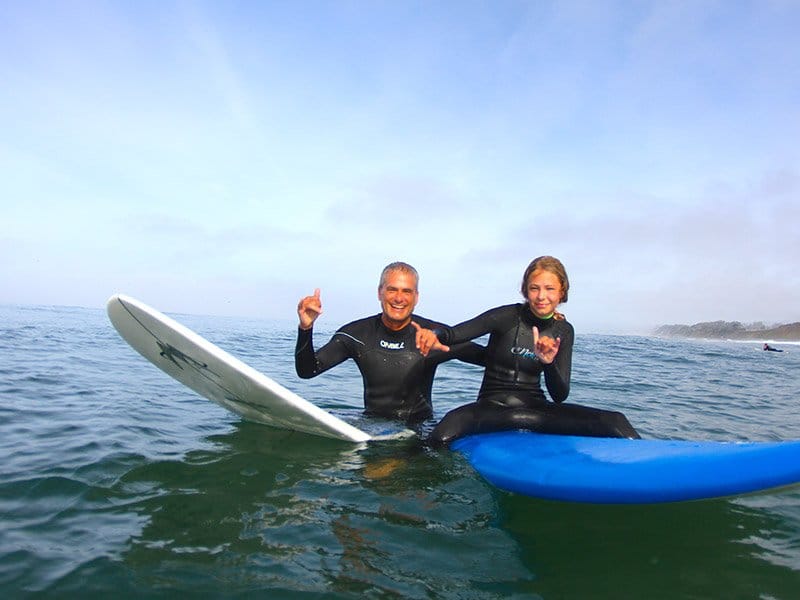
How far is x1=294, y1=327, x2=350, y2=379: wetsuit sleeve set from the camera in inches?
177

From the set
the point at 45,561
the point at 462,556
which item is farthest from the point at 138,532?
the point at 462,556

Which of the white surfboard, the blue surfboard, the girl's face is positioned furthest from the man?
the blue surfboard

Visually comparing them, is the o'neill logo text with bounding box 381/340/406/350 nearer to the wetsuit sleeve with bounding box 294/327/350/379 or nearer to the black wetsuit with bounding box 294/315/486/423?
the black wetsuit with bounding box 294/315/486/423

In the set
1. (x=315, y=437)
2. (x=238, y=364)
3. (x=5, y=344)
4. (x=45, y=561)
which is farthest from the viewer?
(x=5, y=344)

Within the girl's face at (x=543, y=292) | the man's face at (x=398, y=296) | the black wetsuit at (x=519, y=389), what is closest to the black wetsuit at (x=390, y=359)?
the man's face at (x=398, y=296)

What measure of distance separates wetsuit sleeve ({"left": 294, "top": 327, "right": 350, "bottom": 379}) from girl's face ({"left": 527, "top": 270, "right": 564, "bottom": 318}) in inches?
68.7

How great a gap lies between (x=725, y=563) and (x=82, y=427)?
5.03 meters

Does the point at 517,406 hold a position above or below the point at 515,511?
above

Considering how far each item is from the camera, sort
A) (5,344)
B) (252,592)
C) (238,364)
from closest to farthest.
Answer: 1. (252,592)
2. (238,364)
3. (5,344)

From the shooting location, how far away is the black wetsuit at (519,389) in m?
4.19

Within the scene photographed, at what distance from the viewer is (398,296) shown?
467 cm

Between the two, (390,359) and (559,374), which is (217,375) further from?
(559,374)

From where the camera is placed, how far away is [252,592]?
7.48ft

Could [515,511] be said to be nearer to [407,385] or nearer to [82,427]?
[407,385]
